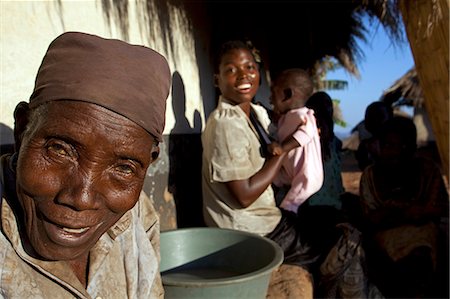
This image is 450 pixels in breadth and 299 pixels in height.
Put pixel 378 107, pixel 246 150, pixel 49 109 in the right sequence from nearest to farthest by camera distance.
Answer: pixel 49 109
pixel 246 150
pixel 378 107

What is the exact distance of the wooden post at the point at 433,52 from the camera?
6.81 ft

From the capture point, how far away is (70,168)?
2.99ft

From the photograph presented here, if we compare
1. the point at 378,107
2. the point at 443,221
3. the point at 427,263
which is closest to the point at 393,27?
the point at 378,107

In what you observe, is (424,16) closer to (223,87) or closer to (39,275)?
(223,87)

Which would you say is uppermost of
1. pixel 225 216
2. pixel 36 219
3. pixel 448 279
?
pixel 36 219

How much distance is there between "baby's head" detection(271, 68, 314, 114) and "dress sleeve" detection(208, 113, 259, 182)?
0.66 m

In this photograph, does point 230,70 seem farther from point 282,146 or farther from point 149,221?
point 149,221

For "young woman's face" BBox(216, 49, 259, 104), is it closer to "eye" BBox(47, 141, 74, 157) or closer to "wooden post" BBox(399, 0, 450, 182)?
"wooden post" BBox(399, 0, 450, 182)

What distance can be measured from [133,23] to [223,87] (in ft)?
2.06

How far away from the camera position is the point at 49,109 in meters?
A: 0.90

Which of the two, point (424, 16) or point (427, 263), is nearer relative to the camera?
point (424, 16)

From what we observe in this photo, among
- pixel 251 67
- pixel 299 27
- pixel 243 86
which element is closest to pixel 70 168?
pixel 243 86

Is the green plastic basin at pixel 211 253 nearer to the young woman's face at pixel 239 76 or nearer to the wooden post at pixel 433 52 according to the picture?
the young woman's face at pixel 239 76

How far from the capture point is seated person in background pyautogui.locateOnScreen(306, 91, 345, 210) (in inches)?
113
